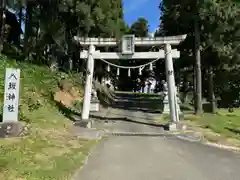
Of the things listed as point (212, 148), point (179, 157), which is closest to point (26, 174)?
point (179, 157)

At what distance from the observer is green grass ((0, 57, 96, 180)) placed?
8320 mm

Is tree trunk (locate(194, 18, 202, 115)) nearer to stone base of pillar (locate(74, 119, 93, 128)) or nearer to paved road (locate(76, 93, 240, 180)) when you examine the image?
paved road (locate(76, 93, 240, 180))

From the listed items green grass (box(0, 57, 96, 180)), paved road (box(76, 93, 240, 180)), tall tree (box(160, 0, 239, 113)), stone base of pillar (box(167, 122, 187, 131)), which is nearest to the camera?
green grass (box(0, 57, 96, 180))

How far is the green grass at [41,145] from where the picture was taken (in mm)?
8320

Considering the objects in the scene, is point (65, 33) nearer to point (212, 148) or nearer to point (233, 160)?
point (212, 148)

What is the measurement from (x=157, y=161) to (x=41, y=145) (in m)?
3.40

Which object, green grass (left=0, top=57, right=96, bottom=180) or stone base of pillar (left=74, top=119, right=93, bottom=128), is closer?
green grass (left=0, top=57, right=96, bottom=180)

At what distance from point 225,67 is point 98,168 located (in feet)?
61.5

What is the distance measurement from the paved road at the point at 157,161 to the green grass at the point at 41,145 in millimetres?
559

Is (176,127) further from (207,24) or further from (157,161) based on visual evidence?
(207,24)

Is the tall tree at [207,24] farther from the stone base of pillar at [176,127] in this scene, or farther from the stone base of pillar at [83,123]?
the stone base of pillar at [83,123]

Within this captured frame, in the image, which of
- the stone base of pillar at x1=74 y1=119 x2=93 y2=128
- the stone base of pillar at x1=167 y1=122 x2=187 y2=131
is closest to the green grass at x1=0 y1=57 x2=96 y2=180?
the stone base of pillar at x1=74 y1=119 x2=93 y2=128

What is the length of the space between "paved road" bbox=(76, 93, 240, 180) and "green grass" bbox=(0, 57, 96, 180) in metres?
0.56

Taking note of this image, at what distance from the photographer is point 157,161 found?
34.9 ft
